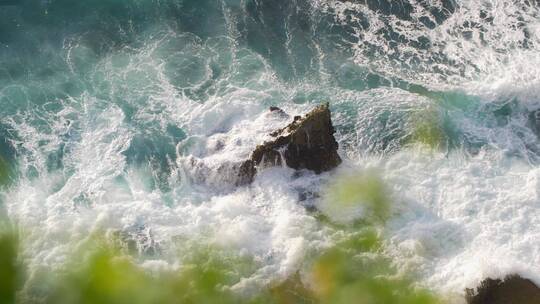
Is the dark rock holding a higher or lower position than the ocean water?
lower

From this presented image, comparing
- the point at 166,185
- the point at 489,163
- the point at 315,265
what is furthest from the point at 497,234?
the point at 166,185

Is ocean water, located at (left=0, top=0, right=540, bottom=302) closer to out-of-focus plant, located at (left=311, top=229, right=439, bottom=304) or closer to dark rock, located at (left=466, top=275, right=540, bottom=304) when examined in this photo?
dark rock, located at (left=466, top=275, right=540, bottom=304)

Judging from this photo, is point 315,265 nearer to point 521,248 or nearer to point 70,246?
point 521,248

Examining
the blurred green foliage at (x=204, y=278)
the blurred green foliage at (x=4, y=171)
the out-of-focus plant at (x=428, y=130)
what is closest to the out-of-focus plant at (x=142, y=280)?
the blurred green foliage at (x=204, y=278)

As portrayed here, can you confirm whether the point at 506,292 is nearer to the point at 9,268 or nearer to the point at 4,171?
the point at 9,268

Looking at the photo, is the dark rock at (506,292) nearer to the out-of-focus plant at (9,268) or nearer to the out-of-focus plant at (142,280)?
the out-of-focus plant at (142,280)

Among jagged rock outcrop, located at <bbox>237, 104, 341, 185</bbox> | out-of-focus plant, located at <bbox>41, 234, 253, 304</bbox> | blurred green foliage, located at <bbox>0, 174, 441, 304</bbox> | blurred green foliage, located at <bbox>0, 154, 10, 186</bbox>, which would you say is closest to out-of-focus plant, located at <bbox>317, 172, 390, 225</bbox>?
blurred green foliage, located at <bbox>0, 174, 441, 304</bbox>
